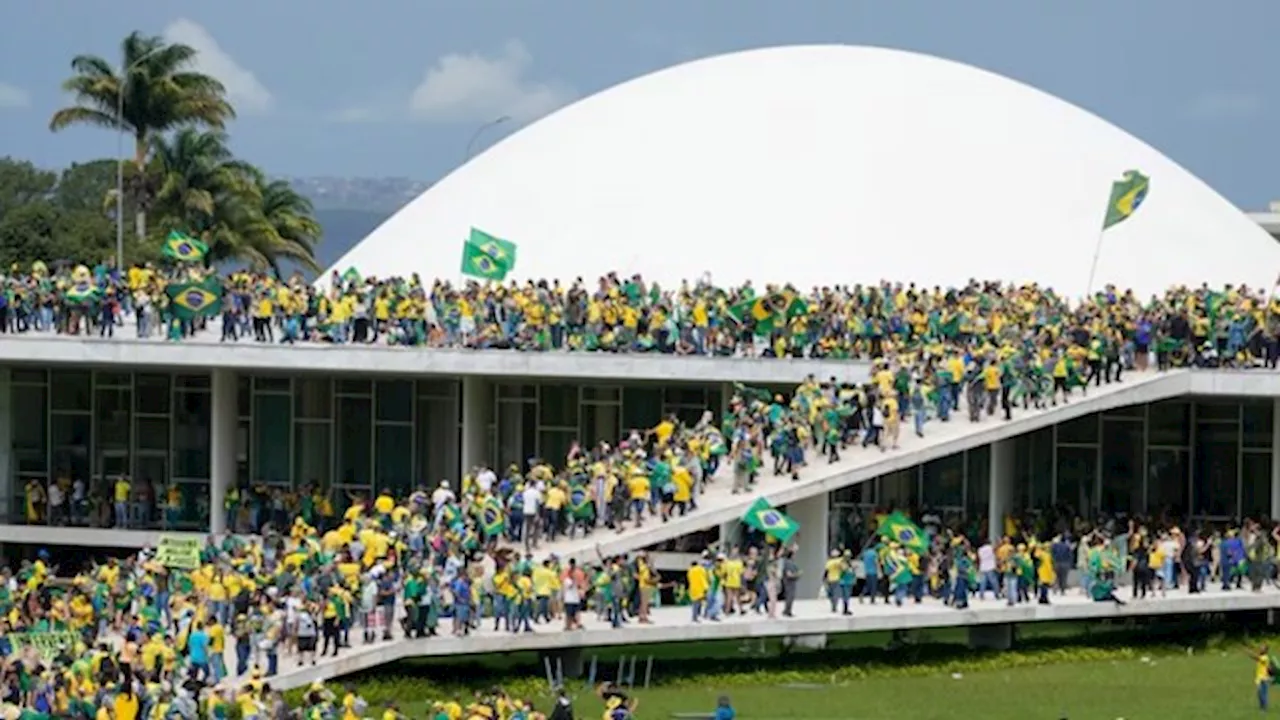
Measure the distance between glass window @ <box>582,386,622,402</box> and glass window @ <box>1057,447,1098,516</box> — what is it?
7.65 meters

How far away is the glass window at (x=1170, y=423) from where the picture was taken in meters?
49.6

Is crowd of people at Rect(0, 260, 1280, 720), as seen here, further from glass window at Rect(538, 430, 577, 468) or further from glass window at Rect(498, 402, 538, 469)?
glass window at Rect(498, 402, 538, 469)

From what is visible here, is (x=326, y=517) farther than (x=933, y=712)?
Yes

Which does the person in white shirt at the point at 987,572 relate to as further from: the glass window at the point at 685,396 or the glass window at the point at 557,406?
the glass window at the point at 557,406

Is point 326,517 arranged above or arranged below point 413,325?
below

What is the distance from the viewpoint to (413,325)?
154 ft

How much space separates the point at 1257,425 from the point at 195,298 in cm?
1768

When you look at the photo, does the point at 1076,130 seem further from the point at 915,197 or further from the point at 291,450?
the point at 291,450

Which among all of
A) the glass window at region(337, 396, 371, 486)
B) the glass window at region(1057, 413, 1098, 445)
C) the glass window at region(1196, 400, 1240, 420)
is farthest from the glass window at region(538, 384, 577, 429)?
the glass window at region(1196, 400, 1240, 420)

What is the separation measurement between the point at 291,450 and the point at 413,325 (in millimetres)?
6914

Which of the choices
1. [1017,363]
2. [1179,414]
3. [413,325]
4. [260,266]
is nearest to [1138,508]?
[1179,414]

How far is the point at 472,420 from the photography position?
5022 cm

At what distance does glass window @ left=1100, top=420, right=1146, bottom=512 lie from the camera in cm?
4988

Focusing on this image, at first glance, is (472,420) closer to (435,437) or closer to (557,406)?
(557,406)
